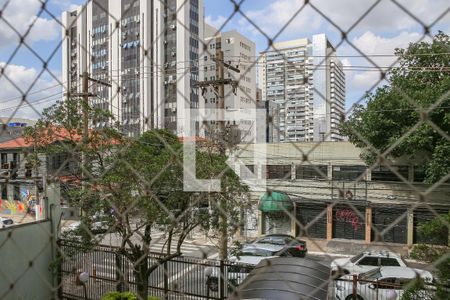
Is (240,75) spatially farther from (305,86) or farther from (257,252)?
(257,252)

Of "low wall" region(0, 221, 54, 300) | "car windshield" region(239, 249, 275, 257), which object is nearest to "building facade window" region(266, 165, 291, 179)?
"car windshield" region(239, 249, 275, 257)

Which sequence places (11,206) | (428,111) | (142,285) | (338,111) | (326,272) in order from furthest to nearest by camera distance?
(11,206)
(142,285)
(326,272)
(338,111)
(428,111)

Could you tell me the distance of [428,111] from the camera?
635mm

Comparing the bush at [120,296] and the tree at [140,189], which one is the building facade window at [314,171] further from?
the bush at [120,296]

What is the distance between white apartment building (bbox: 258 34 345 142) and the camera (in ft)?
2.69

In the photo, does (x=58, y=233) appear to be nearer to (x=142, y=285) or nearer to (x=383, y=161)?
(x=142, y=285)

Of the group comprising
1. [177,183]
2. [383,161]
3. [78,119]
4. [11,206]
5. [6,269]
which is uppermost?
[78,119]

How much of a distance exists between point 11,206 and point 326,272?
12.9 m

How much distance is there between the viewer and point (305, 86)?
2.81 ft

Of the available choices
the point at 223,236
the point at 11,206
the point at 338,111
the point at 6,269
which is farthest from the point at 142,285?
the point at 11,206

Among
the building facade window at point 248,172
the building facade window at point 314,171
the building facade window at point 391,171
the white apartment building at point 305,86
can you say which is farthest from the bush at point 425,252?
the white apartment building at point 305,86

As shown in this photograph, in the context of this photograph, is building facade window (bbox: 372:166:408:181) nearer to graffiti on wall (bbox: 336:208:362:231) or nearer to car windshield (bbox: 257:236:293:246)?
graffiti on wall (bbox: 336:208:362:231)

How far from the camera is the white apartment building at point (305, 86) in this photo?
0.82 meters

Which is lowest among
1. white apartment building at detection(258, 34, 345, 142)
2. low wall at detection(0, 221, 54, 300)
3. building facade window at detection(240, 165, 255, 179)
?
low wall at detection(0, 221, 54, 300)
